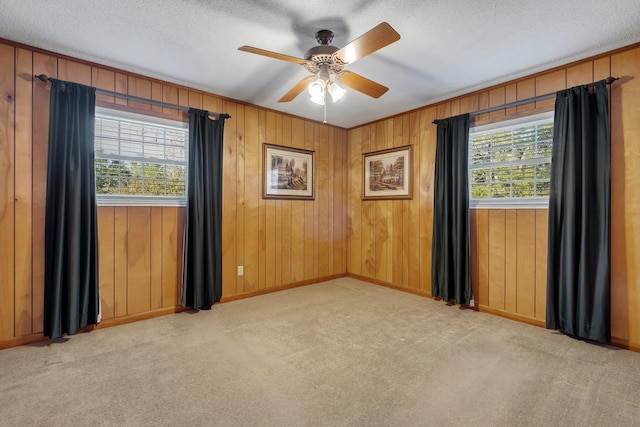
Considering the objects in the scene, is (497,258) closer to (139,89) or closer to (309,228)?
(309,228)

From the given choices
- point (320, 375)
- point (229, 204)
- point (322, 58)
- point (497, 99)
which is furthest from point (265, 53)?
point (497, 99)

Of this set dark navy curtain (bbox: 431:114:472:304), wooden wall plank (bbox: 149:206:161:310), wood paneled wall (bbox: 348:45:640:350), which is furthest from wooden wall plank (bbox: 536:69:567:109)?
wooden wall plank (bbox: 149:206:161:310)

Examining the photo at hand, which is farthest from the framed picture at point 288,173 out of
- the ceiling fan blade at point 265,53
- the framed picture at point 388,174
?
the ceiling fan blade at point 265,53

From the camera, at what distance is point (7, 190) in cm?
250

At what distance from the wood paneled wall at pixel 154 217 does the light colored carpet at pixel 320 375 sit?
0.44 metres

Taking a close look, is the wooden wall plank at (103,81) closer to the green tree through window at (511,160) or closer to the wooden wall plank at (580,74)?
the green tree through window at (511,160)

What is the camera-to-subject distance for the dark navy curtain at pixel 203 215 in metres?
3.31

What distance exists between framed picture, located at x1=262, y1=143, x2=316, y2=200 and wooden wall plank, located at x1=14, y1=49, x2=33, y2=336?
2.32m

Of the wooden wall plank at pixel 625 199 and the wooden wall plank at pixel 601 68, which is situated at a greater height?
the wooden wall plank at pixel 601 68

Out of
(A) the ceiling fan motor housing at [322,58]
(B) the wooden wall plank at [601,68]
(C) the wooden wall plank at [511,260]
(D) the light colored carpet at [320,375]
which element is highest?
(B) the wooden wall plank at [601,68]

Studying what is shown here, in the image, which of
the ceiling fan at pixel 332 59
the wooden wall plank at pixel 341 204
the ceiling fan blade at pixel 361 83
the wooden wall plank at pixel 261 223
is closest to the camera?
the ceiling fan at pixel 332 59

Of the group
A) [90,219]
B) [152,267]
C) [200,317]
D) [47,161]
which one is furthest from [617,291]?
[47,161]

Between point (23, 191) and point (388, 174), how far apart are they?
4067 millimetres

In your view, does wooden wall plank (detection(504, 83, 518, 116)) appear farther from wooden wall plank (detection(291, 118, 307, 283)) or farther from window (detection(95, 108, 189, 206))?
window (detection(95, 108, 189, 206))
